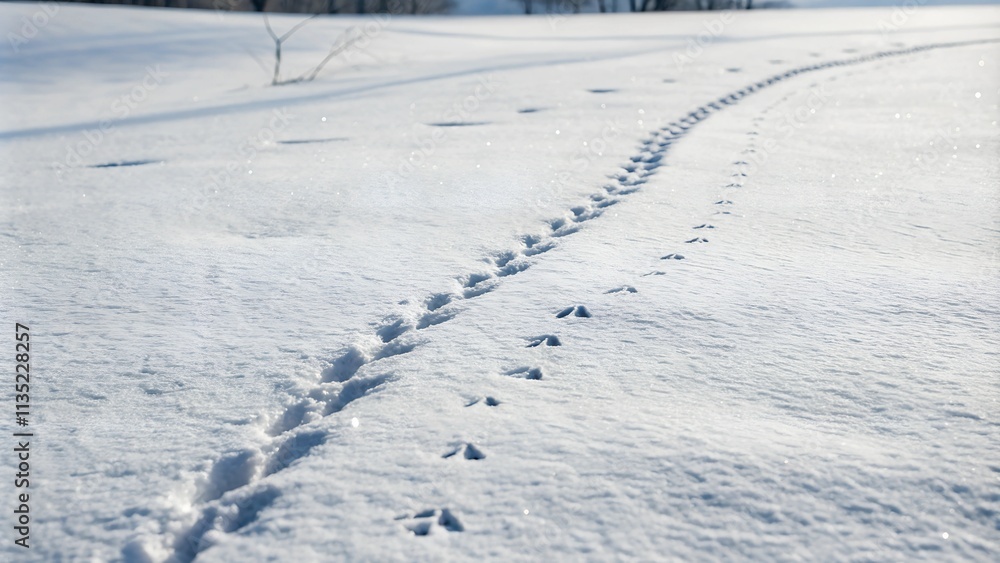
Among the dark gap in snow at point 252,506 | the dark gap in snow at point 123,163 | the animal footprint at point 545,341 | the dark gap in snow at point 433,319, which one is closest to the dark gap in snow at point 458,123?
the dark gap in snow at point 123,163

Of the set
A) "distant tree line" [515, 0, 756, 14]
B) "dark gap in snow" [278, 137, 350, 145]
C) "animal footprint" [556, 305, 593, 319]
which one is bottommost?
"animal footprint" [556, 305, 593, 319]

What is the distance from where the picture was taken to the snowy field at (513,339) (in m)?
1.61

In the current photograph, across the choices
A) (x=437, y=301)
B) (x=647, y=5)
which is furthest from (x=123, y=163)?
(x=647, y=5)

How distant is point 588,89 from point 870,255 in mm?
5137

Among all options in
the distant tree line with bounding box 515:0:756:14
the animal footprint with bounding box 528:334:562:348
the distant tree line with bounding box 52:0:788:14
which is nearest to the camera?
the animal footprint with bounding box 528:334:562:348

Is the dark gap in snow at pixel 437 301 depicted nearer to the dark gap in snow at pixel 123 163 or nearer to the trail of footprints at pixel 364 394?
the trail of footprints at pixel 364 394

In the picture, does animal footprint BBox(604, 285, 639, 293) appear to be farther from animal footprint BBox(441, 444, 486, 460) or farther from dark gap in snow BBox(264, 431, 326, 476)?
dark gap in snow BBox(264, 431, 326, 476)

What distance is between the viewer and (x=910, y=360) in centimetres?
222

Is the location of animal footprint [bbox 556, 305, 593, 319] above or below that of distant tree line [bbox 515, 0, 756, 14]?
below

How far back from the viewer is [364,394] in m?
2.17

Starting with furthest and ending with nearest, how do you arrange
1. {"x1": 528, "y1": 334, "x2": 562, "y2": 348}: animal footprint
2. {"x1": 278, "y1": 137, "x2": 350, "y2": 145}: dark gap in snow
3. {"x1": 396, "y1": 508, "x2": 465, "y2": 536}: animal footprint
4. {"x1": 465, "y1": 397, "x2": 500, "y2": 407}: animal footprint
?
{"x1": 278, "y1": 137, "x2": 350, "y2": 145}: dark gap in snow → {"x1": 528, "y1": 334, "x2": 562, "y2": 348}: animal footprint → {"x1": 465, "y1": 397, "x2": 500, "y2": 407}: animal footprint → {"x1": 396, "y1": 508, "x2": 465, "y2": 536}: animal footprint

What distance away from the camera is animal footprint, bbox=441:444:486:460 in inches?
71.1

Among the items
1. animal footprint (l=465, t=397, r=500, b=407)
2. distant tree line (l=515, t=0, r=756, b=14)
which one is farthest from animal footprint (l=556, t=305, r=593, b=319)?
distant tree line (l=515, t=0, r=756, b=14)

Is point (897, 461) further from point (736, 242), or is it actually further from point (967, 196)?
point (967, 196)
